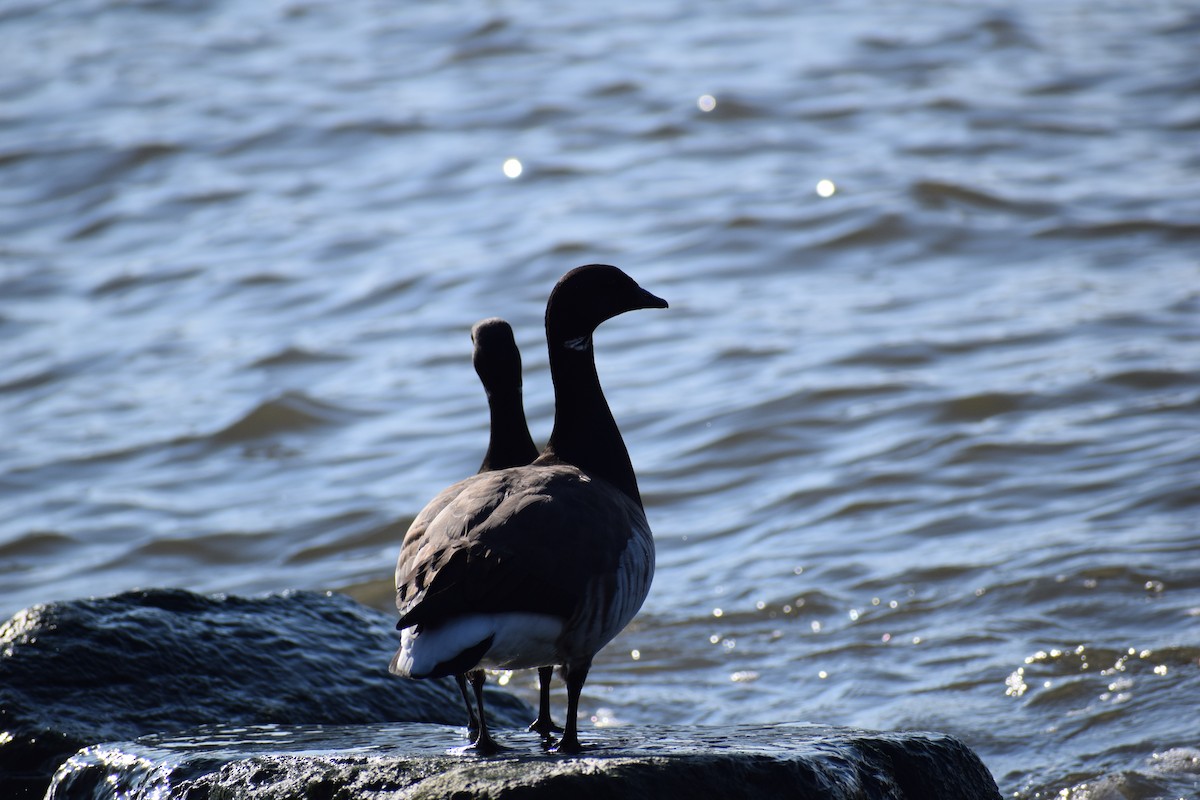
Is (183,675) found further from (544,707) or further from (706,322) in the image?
(706,322)

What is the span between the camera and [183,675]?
620cm

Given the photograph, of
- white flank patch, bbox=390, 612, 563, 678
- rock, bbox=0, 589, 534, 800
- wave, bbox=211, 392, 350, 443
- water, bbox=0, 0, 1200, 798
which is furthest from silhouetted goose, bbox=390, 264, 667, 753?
wave, bbox=211, 392, 350, 443

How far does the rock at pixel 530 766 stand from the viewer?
4375 mm

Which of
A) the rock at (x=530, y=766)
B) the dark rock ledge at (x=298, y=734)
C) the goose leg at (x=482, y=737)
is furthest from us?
the goose leg at (x=482, y=737)

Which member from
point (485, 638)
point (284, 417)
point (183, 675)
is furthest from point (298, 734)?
point (284, 417)

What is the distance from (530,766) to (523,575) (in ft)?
1.86

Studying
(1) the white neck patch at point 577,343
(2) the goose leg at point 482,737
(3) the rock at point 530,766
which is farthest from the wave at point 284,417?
(2) the goose leg at point 482,737

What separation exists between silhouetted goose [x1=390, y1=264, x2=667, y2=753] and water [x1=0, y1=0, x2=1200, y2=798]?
9.52 feet

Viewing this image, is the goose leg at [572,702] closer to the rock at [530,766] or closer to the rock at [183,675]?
the rock at [530,766]

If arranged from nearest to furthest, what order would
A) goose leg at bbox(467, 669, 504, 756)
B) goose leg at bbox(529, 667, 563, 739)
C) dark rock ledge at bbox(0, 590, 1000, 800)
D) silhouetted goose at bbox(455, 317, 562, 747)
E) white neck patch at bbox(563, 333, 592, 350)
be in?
dark rock ledge at bbox(0, 590, 1000, 800) → goose leg at bbox(467, 669, 504, 756) → goose leg at bbox(529, 667, 563, 739) → white neck patch at bbox(563, 333, 592, 350) → silhouetted goose at bbox(455, 317, 562, 747)

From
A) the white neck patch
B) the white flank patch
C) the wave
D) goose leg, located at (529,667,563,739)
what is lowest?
the wave

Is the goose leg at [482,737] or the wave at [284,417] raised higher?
the goose leg at [482,737]

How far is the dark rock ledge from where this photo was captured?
4.49 metres

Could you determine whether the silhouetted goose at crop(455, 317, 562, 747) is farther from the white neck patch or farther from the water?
the water
